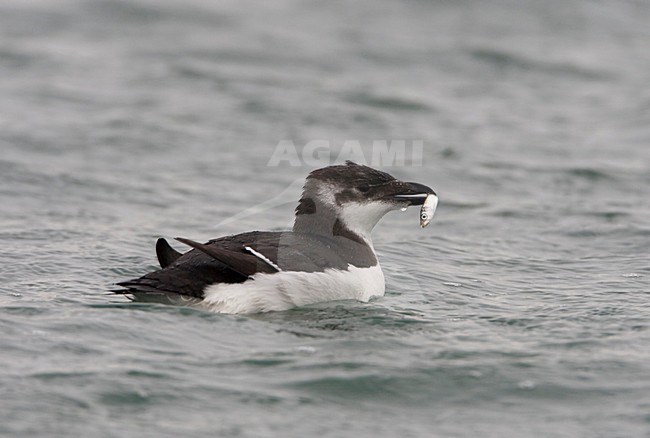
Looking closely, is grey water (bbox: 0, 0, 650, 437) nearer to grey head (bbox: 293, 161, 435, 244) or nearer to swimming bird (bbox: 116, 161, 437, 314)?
swimming bird (bbox: 116, 161, 437, 314)

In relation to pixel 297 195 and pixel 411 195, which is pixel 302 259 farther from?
pixel 297 195

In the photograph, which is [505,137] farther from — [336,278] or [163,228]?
[336,278]

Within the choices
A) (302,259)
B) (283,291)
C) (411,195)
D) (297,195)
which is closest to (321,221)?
(411,195)

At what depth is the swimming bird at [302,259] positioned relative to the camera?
7.16 meters

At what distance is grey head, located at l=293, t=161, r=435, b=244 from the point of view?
8.10m

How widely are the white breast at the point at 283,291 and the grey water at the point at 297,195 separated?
102 millimetres

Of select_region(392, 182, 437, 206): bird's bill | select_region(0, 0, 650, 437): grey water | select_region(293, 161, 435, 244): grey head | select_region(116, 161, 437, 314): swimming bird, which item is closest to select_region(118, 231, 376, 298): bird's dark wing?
select_region(116, 161, 437, 314): swimming bird

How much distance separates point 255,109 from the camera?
15.2 metres

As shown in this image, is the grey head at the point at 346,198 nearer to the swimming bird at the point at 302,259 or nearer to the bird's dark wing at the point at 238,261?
the swimming bird at the point at 302,259

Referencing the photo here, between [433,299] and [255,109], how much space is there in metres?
7.42

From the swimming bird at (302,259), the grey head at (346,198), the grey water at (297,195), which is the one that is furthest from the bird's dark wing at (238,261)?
the grey head at (346,198)

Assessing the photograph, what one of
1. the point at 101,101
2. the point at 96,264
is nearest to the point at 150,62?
the point at 101,101

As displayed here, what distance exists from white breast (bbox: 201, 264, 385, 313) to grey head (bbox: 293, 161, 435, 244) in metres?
0.58

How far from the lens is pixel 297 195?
40.3 feet
